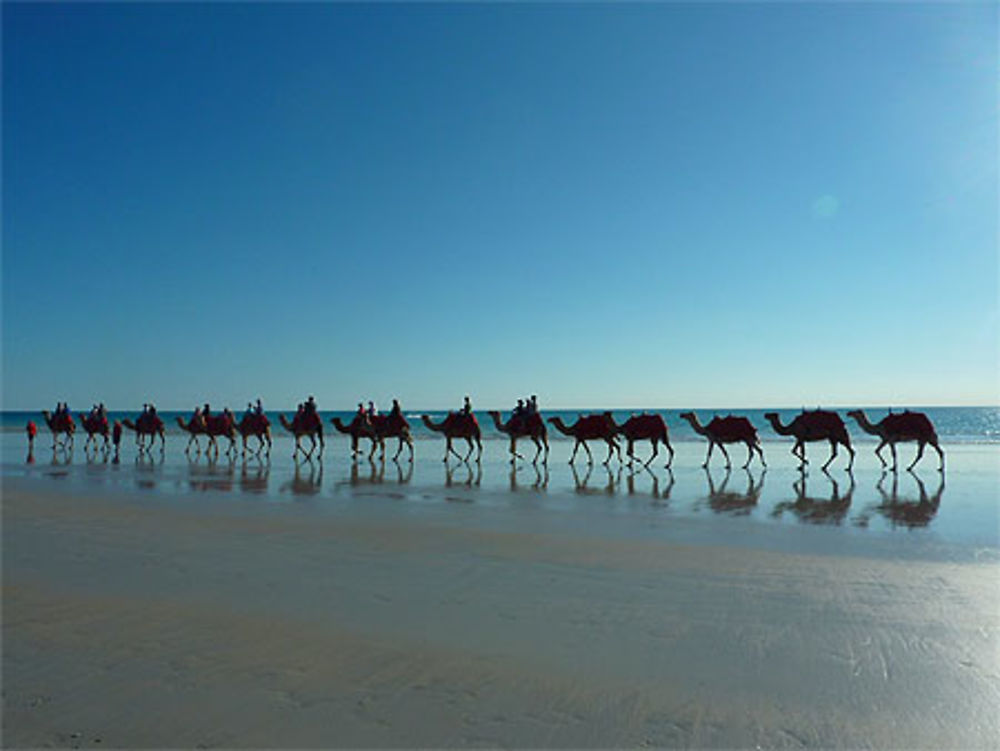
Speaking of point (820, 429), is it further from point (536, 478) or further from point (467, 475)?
point (467, 475)

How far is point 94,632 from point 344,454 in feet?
79.7

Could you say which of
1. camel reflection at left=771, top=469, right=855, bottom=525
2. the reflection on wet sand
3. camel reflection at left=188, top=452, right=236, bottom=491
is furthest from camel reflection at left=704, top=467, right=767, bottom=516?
camel reflection at left=188, top=452, right=236, bottom=491

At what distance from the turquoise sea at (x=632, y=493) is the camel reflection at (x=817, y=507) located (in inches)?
1.4

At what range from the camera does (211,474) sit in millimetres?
20078

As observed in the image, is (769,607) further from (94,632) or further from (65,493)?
(65,493)

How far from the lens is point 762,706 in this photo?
13.9ft

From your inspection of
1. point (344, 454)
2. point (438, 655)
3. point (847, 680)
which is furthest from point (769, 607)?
point (344, 454)

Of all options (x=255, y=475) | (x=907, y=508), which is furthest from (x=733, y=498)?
(x=255, y=475)

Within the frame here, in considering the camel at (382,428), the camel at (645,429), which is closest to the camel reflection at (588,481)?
the camel at (645,429)

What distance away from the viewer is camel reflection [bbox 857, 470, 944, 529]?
1110 cm

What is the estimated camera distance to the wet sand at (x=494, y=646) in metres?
4.01

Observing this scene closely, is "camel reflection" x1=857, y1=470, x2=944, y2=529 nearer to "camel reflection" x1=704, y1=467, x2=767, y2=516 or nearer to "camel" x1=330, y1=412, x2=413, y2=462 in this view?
"camel reflection" x1=704, y1=467, x2=767, y2=516

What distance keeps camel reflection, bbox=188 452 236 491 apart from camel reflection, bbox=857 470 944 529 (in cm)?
1304

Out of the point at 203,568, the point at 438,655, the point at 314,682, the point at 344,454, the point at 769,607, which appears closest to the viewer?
the point at 314,682
